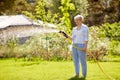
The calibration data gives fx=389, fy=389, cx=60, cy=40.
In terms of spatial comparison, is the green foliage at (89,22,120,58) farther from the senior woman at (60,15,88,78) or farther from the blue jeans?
the senior woman at (60,15,88,78)

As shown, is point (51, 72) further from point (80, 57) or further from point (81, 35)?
point (81, 35)

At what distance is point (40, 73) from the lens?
12555 mm

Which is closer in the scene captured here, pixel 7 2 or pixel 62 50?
pixel 62 50

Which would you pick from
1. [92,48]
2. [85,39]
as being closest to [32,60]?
[92,48]

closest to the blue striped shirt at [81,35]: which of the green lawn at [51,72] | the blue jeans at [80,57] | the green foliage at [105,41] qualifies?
the blue jeans at [80,57]

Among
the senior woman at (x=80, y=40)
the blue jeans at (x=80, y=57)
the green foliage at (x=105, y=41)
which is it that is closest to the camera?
the senior woman at (x=80, y=40)

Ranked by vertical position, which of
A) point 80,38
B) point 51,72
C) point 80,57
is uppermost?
point 80,38

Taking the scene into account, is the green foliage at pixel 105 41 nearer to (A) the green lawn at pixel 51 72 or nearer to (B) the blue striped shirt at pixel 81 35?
(A) the green lawn at pixel 51 72

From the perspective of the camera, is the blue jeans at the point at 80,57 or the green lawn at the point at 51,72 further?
the green lawn at the point at 51,72

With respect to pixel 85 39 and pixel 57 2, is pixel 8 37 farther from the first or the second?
pixel 57 2

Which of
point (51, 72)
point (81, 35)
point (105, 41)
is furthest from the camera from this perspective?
point (105, 41)

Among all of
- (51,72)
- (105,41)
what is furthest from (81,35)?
(105,41)

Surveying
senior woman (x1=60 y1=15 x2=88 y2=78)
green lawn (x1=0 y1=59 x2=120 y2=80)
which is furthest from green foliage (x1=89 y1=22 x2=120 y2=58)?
senior woman (x1=60 y1=15 x2=88 y2=78)

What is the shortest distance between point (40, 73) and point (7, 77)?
1165 millimetres
